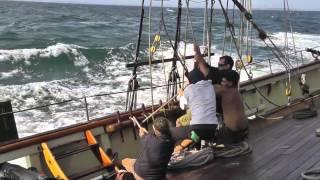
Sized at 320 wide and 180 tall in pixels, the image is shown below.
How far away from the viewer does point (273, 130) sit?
7.57m

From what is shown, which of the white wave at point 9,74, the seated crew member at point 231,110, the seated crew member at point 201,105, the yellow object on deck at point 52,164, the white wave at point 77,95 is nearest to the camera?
the yellow object on deck at point 52,164

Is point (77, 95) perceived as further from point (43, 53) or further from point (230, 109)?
point (230, 109)

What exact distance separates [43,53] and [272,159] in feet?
66.9

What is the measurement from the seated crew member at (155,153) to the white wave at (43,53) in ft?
60.3

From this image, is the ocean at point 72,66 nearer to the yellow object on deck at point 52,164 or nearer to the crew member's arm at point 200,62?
the yellow object on deck at point 52,164

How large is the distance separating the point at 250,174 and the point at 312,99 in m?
4.32

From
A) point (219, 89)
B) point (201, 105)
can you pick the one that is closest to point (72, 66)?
point (219, 89)

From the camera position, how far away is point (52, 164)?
5898mm

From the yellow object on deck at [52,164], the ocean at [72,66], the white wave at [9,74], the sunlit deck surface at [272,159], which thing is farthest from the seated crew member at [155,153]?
the white wave at [9,74]

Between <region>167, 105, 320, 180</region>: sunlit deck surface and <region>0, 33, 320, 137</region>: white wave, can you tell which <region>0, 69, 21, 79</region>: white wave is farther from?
<region>167, 105, 320, 180</region>: sunlit deck surface

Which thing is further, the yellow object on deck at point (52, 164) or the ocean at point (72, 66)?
the ocean at point (72, 66)

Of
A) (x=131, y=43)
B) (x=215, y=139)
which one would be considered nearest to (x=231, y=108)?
(x=215, y=139)

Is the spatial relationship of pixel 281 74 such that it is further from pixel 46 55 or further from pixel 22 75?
pixel 46 55

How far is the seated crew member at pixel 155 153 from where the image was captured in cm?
530
